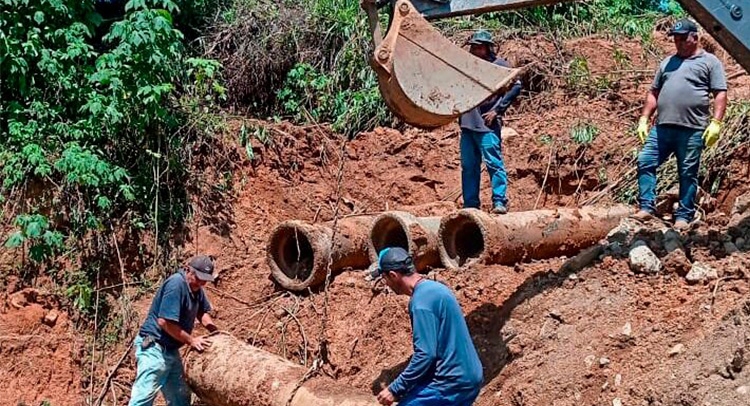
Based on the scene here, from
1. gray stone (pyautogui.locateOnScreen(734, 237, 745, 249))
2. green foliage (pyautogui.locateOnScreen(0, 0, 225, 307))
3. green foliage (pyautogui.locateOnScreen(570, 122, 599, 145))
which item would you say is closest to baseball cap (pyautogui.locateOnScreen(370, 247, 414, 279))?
gray stone (pyautogui.locateOnScreen(734, 237, 745, 249))

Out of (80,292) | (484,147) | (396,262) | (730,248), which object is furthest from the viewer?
(80,292)

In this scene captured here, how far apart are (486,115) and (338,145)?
3.20 m

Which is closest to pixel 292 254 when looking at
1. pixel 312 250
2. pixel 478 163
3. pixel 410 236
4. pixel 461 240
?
pixel 312 250

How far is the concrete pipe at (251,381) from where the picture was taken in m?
6.67

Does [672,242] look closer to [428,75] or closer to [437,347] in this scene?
[428,75]

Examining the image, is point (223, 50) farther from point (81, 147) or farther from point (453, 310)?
point (453, 310)

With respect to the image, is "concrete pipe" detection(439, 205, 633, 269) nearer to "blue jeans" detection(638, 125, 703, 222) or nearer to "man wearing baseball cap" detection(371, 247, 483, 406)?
"blue jeans" detection(638, 125, 703, 222)

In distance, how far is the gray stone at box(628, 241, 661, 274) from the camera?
6.69 metres

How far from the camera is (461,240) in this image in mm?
8188

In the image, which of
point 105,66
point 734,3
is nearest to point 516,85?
point 734,3

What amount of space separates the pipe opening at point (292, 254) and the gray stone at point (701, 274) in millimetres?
3438

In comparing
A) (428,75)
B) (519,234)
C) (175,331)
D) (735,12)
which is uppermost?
(735,12)

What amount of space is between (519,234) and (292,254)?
2.33 m

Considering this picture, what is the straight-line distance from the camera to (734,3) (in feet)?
20.0
